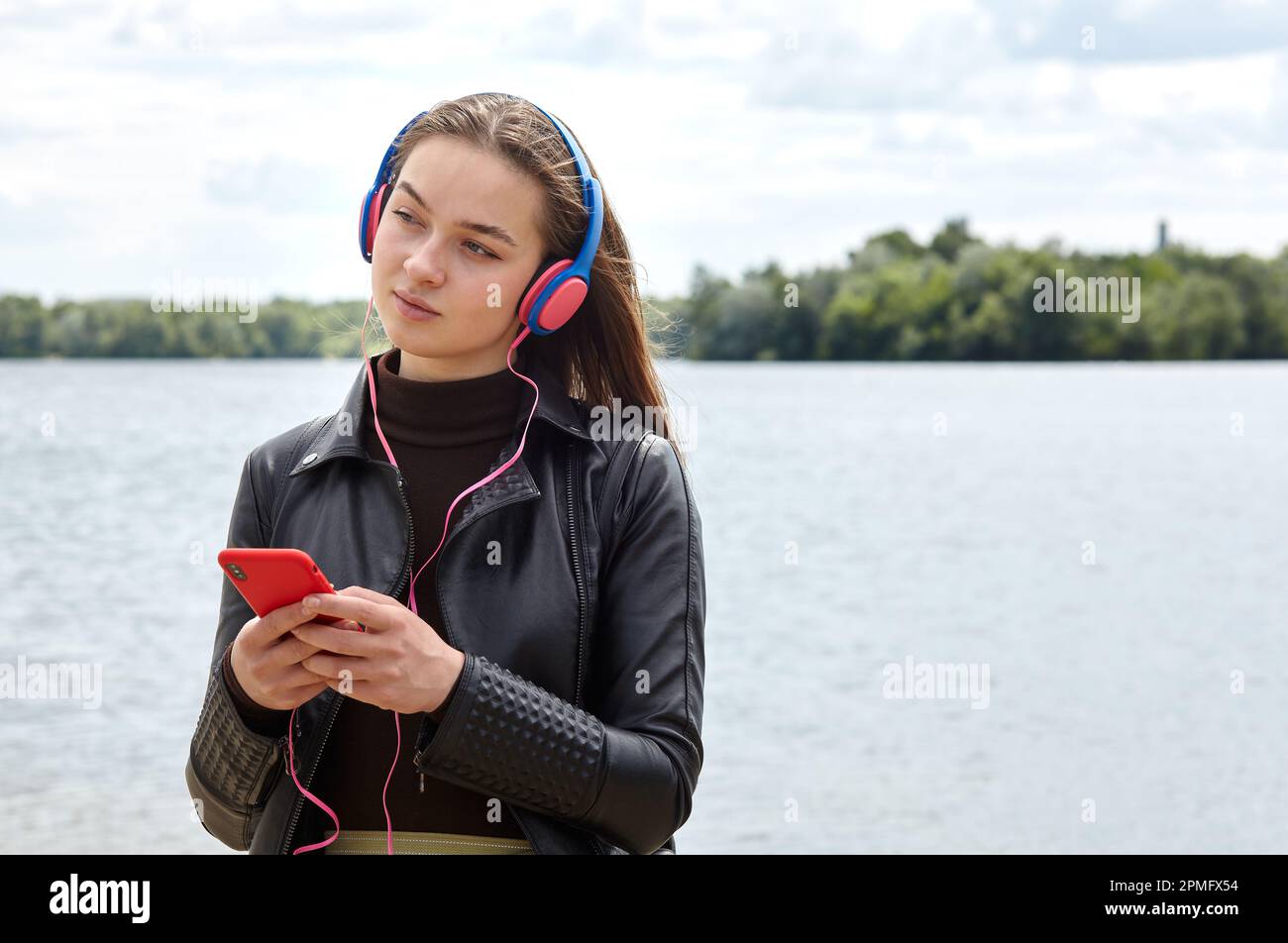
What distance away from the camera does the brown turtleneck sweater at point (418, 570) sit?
1857 millimetres

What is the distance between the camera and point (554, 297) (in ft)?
6.54

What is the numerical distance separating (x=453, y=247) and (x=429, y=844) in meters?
0.80

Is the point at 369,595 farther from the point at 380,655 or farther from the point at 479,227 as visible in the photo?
the point at 479,227

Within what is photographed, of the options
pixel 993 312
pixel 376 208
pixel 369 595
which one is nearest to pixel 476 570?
pixel 369 595

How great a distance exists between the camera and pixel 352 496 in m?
1.97

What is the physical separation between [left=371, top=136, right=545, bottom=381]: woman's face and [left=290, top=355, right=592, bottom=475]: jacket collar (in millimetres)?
104

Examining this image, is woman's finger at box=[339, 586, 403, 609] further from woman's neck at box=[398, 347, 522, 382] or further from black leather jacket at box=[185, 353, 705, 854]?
woman's neck at box=[398, 347, 522, 382]

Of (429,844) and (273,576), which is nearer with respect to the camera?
(273,576)

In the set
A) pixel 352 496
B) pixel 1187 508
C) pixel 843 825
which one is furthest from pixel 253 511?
pixel 1187 508

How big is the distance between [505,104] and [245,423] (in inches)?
1589

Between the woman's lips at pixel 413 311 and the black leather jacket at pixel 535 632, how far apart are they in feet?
0.50

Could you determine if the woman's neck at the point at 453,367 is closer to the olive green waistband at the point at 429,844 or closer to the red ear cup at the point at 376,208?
the red ear cup at the point at 376,208

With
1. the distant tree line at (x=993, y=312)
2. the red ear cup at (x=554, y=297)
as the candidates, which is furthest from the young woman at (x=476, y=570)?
the distant tree line at (x=993, y=312)

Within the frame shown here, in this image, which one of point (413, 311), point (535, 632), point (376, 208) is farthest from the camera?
point (376, 208)
